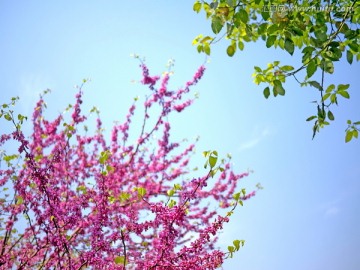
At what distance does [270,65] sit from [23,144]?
3445 mm

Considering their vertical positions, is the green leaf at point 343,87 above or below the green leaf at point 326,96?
below

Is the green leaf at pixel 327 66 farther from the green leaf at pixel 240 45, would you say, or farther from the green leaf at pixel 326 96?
the green leaf at pixel 240 45

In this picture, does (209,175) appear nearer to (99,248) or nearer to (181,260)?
(181,260)

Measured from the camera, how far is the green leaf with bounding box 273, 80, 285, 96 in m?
3.10

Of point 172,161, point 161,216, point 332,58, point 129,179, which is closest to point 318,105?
point 332,58

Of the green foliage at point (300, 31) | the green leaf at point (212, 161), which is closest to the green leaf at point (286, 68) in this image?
the green foliage at point (300, 31)

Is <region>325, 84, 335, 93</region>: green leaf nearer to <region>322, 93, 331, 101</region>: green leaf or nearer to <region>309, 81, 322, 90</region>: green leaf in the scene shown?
<region>322, 93, 331, 101</region>: green leaf

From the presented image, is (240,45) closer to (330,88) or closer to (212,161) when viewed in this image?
(330,88)

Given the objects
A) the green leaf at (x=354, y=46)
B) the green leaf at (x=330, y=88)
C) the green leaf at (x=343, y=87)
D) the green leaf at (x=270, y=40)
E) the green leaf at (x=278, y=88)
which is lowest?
the green leaf at (x=343, y=87)

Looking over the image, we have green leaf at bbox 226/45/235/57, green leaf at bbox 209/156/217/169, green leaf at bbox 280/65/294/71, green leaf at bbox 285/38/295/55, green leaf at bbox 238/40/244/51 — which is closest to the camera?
green leaf at bbox 209/156/217/169

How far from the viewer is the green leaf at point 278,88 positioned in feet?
10.2

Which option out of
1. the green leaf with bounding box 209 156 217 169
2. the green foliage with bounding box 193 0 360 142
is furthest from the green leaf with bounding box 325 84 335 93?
the green leaf with bounding box 209 156 217 169

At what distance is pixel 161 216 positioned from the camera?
2592 mm

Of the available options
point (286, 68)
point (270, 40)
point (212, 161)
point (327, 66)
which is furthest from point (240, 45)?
point (212, 161)
